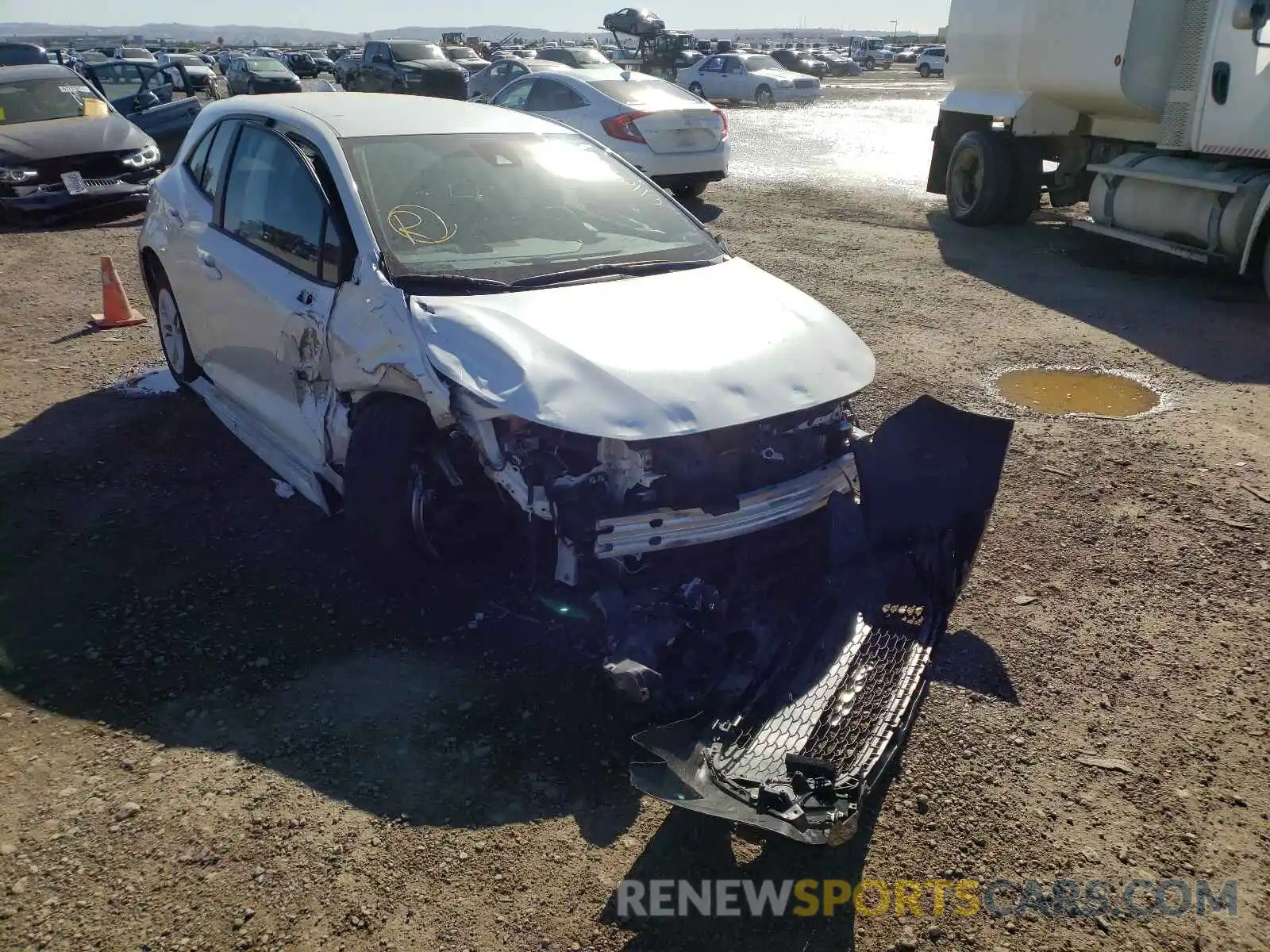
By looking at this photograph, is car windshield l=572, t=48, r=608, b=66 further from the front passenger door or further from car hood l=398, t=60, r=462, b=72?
the front passenger door

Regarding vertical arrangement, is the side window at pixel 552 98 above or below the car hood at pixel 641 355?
above

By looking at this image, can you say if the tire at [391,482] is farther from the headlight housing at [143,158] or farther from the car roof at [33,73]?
the car roof at [33,73]

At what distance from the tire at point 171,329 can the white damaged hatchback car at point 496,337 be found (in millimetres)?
547

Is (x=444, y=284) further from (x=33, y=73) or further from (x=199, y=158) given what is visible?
(x=33, y=73)

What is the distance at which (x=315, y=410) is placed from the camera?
13.6ft

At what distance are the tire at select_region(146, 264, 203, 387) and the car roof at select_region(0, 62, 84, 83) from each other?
8252 millimetres

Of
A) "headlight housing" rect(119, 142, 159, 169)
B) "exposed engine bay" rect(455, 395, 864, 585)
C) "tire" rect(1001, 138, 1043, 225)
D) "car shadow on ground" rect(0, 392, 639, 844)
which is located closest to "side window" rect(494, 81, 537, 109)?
"headlight housing" rect(119, 142, 159, 169)

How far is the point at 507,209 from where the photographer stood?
14.1ft

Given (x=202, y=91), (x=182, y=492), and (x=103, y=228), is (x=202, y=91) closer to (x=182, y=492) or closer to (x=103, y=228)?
(x=103, y=228)

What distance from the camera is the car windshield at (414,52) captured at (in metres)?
29.0

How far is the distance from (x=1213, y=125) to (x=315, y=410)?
846cm

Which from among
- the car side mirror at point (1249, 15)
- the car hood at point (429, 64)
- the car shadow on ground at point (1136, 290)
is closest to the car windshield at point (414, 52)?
the car hood at point (429, 64)

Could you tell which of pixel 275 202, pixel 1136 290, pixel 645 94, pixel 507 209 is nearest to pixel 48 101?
pixel 645 94

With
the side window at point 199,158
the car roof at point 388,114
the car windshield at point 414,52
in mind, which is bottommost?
the side window at point 199,158
